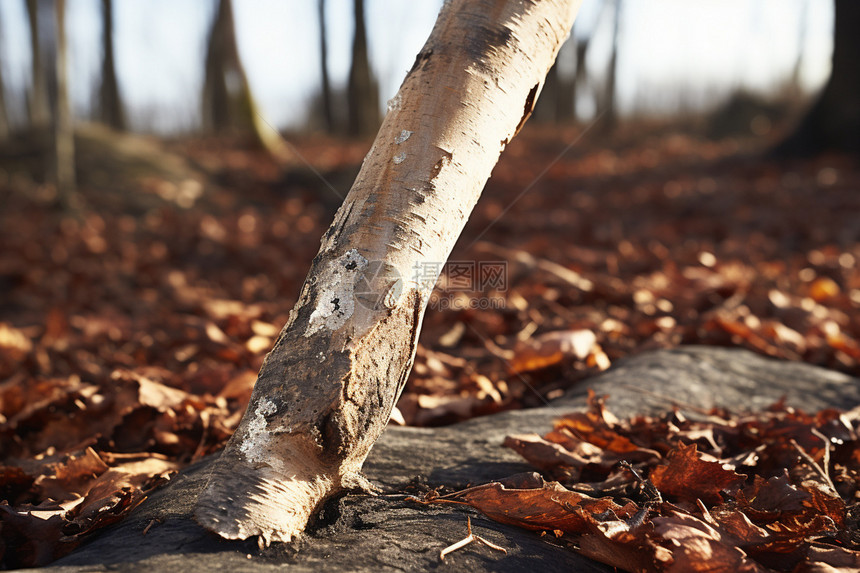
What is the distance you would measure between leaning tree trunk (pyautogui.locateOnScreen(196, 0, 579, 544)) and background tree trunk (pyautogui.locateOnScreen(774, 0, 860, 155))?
8103 millimetres

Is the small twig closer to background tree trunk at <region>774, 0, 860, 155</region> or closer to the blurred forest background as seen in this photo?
the blurred forest background

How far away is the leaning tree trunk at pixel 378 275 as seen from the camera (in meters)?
1.13

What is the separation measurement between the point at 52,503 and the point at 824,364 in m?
2.82

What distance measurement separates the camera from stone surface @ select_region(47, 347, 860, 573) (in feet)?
3.48

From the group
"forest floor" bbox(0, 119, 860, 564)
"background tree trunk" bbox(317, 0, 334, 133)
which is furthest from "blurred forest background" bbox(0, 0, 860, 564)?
"background tree trunk" bbox(317, 0, 334, 133)

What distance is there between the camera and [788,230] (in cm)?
498

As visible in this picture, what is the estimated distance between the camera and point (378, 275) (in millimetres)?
1178

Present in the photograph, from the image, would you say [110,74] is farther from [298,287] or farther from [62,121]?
[298,287]

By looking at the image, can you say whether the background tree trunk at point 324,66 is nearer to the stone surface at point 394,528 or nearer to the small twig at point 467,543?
the stone surface at point 394,528

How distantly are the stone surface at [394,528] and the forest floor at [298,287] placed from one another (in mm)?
137

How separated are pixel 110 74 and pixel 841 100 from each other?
14685 mm

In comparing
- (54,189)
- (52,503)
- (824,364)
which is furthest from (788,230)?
(54,189)

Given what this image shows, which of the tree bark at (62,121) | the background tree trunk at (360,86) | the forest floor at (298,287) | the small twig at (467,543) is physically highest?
the background tree trunk at (360,86)

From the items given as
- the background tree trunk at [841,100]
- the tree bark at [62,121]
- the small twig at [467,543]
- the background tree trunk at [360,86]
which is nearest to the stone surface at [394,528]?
the small twig at [467,543]
